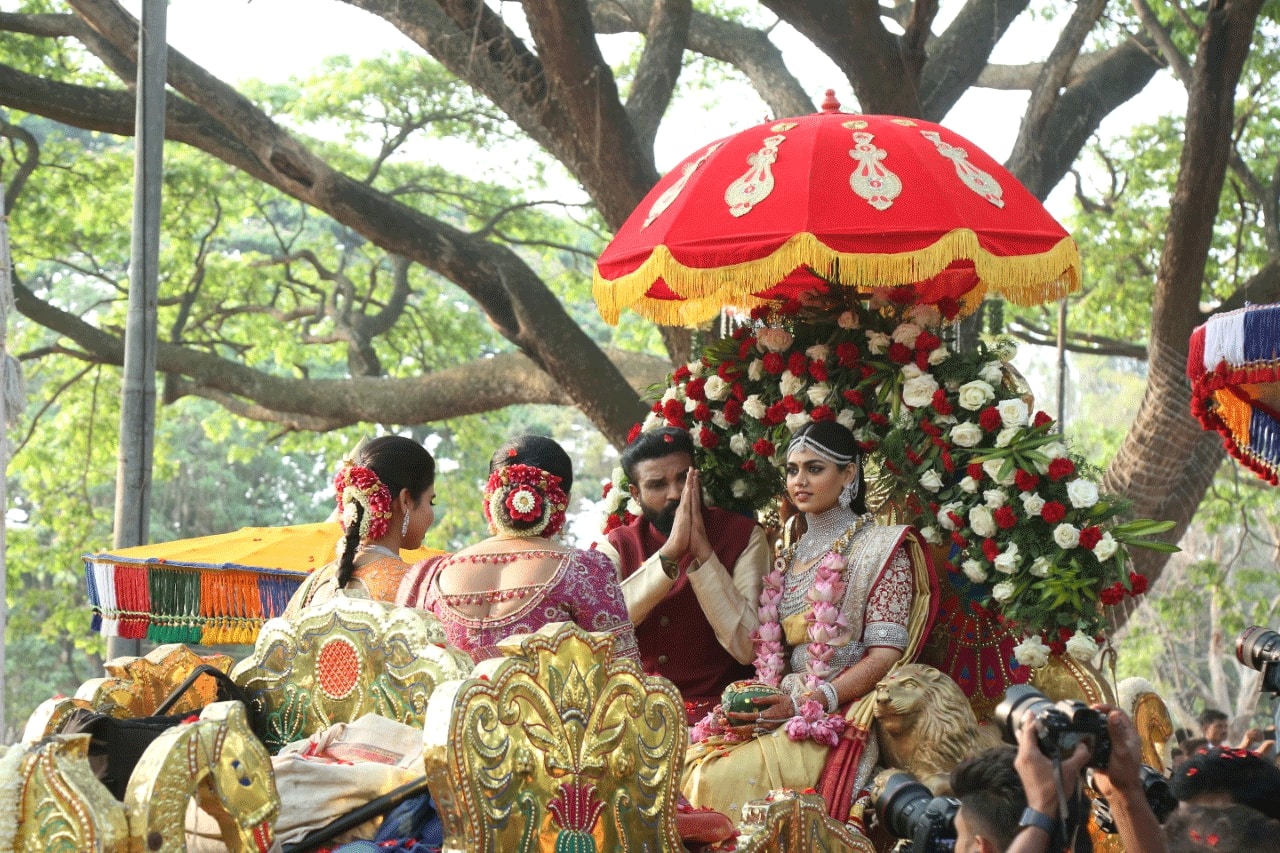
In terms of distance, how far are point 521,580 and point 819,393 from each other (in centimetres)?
211

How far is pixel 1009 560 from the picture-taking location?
5598 mm

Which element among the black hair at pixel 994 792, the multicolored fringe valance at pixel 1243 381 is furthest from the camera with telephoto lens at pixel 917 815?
the multicolored fringe valance at pixel 1243 381

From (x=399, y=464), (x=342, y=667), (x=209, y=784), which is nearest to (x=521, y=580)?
(x=342, y=667)

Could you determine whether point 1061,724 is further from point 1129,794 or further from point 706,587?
point 706,587

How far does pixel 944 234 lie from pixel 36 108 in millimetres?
7123

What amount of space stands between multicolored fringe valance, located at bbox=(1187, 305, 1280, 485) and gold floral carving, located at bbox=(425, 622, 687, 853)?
9.51 ft

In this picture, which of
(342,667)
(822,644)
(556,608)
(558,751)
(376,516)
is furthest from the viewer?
(822,644)

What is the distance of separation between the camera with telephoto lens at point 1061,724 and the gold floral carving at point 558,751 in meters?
0.92

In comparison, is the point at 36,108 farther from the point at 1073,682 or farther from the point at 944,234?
the point at 1073,682

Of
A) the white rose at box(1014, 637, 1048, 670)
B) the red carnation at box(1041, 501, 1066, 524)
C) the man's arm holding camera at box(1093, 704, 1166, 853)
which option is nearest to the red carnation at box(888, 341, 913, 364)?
the red carnation at box(1041, 501, 1066, 524)

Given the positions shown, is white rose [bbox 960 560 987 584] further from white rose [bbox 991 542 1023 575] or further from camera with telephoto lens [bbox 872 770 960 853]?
camera with telephoto lens [bbox 872 770 960 853]

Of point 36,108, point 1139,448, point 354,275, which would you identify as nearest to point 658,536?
point 1139,448

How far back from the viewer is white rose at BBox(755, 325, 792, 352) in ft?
21.3

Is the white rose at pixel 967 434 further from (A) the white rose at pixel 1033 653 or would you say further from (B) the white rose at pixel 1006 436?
(A) the white rose at pixel 1033 653
